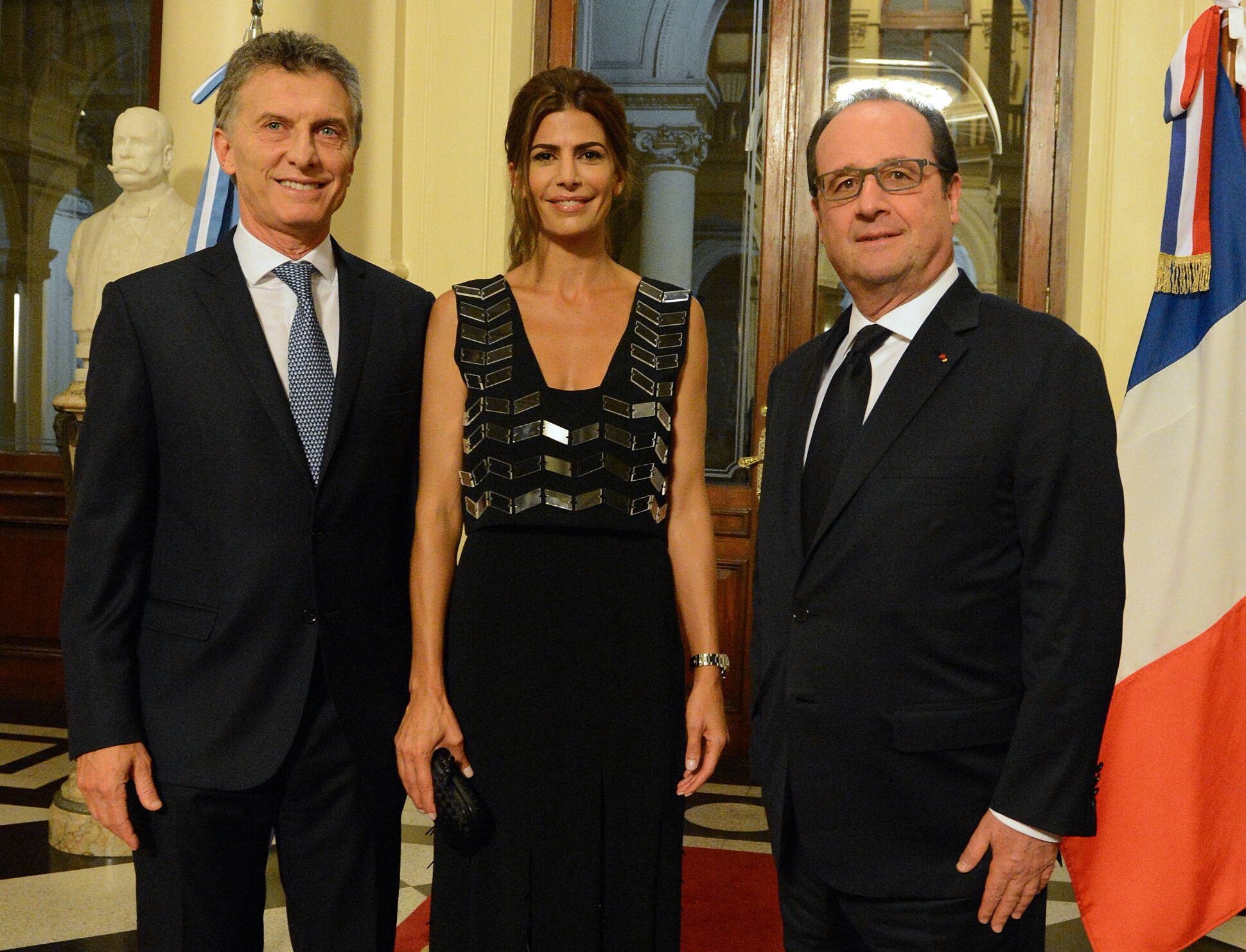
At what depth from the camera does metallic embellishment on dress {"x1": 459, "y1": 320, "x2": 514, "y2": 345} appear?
1.90m

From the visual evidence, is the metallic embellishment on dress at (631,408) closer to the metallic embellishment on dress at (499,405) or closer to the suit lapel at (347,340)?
the metallic embellishment on dress at (499,405)

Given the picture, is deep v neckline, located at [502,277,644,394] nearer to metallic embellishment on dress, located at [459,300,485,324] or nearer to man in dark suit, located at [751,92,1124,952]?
metallic embellishment on dress, located at [459,300,485,324]

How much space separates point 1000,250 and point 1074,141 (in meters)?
0.47

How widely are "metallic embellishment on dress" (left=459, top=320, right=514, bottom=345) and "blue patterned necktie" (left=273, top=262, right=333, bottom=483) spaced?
0.23 metres

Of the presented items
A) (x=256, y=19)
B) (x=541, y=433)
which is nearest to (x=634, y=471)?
(x=541, y=433)

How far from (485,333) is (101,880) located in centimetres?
243

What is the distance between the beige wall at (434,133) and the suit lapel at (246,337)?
9.79 ft

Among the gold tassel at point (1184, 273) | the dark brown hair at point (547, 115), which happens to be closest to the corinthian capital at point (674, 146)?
the gold tassel at point (1184, 273)

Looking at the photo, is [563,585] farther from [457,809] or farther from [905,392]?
[905,392]

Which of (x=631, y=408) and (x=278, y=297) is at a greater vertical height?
(x=278, y=297)

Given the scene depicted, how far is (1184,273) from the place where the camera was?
10.6 ft

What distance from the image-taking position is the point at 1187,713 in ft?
10.1

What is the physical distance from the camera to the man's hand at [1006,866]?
4.64ft

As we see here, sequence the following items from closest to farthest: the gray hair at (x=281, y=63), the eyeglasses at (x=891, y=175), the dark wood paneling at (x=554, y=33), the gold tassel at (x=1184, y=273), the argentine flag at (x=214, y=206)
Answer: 1. the eyeglasses at (x=891, y=175)
2. the gray hair at (x=281, y=63)
3. the gold tassel at (x=1184, y=273)
4. the argentine flag at (x=214, y=206)
5. the dark wood paneling at (x=554, y=33)
